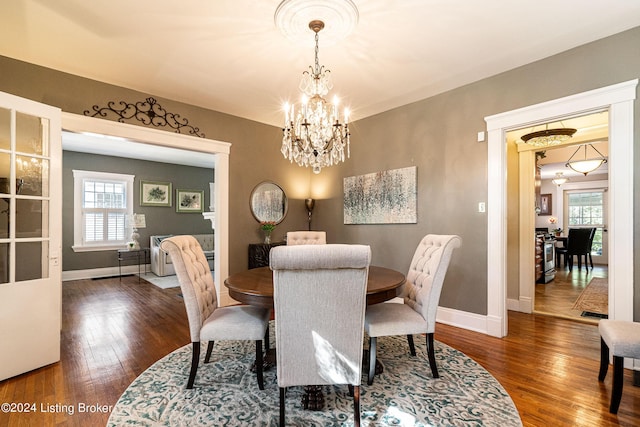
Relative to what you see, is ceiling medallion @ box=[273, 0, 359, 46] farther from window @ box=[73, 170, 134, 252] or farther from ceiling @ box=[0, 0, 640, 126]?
window @ box=[73, 170, 134, 252]

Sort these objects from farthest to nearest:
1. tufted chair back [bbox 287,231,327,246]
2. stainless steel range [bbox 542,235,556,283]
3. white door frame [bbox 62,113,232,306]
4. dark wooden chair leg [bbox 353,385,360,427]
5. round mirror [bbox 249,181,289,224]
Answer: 1. stainless steel range [bbox 542,235,556,283]
2. round mirror [bbox 249,181,289,224]
3. tufted chair back [bbox 287,231,327,246]
4. white door frame [bbox 62,113,232,306]
5. dark wooden chair leg [bbox 353,385,360,427]

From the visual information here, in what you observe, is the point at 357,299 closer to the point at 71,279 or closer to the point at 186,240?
the point at 186,240

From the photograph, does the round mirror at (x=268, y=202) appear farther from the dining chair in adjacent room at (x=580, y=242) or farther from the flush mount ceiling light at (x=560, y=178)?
the flush mount ceiling light at (x=560, y=178)

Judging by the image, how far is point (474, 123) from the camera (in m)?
3.08

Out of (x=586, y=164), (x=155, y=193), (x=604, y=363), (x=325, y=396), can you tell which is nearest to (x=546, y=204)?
(x=586, y=164)

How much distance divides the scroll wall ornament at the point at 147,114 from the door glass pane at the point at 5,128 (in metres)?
0.78

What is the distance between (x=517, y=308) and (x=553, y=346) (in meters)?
1.14

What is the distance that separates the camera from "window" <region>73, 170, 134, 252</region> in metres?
5.86

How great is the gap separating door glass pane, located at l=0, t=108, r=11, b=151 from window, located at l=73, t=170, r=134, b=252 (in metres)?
4.36

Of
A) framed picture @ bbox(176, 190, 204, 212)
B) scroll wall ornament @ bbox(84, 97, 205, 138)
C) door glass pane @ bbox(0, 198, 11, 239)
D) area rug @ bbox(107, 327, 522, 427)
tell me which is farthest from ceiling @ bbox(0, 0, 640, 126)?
framed picture @ bbox(176, 190, 204, 212)

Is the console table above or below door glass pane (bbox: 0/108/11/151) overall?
below

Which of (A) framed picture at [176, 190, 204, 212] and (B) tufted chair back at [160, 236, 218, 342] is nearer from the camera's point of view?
(B) tufted chair back at [160, 236, 218, 342]

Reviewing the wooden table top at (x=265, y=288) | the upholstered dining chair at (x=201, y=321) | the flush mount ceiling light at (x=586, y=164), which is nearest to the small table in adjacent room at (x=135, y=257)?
the upholstered dining chair at (x=201, y=321)

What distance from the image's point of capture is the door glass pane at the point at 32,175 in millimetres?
2283
